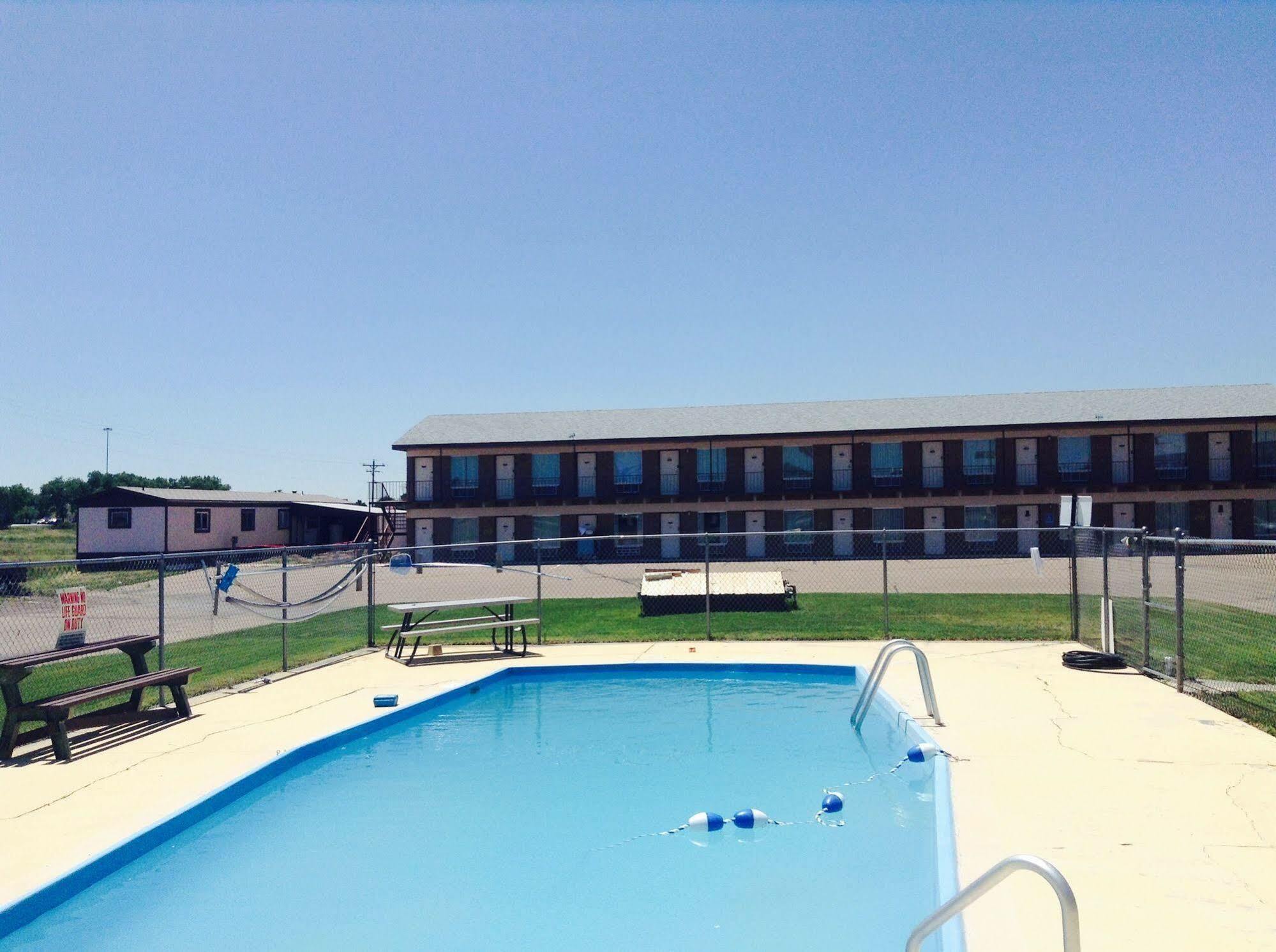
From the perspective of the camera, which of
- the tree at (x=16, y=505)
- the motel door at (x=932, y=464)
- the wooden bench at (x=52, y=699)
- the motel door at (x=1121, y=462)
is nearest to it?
the wooden bench at (x=52, y=699)

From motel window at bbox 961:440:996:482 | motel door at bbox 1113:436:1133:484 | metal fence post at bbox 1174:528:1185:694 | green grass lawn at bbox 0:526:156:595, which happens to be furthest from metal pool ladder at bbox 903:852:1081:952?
motel door at bbox 1113:436:1133:484

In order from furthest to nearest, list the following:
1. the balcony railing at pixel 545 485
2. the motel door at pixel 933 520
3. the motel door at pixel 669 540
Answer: the balcony railing at pixel 545 485 → the motel door at pixel 669 540 → the motel door at pixel 933 520

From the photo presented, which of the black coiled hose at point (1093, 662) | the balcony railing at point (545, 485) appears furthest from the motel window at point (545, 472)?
the black coiled hose at point (1093, 662)

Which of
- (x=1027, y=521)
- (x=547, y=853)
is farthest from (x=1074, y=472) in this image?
(x=547, y=853)

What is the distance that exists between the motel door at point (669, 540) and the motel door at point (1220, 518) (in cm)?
2538

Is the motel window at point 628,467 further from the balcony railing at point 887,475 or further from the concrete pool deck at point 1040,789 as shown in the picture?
the concrete pool deck at point 1040,789

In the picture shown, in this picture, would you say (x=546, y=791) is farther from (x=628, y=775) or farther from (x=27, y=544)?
(x=27, y=544)

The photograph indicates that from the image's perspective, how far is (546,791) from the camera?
8.83m

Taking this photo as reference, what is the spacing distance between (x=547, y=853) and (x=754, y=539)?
125 feet

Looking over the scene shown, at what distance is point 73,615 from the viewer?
32.6 feet

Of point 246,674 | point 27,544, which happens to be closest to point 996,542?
A: point 246,674

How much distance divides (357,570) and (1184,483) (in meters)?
41.0

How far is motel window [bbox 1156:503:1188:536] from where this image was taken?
145ft

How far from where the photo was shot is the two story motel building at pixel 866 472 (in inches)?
1745
